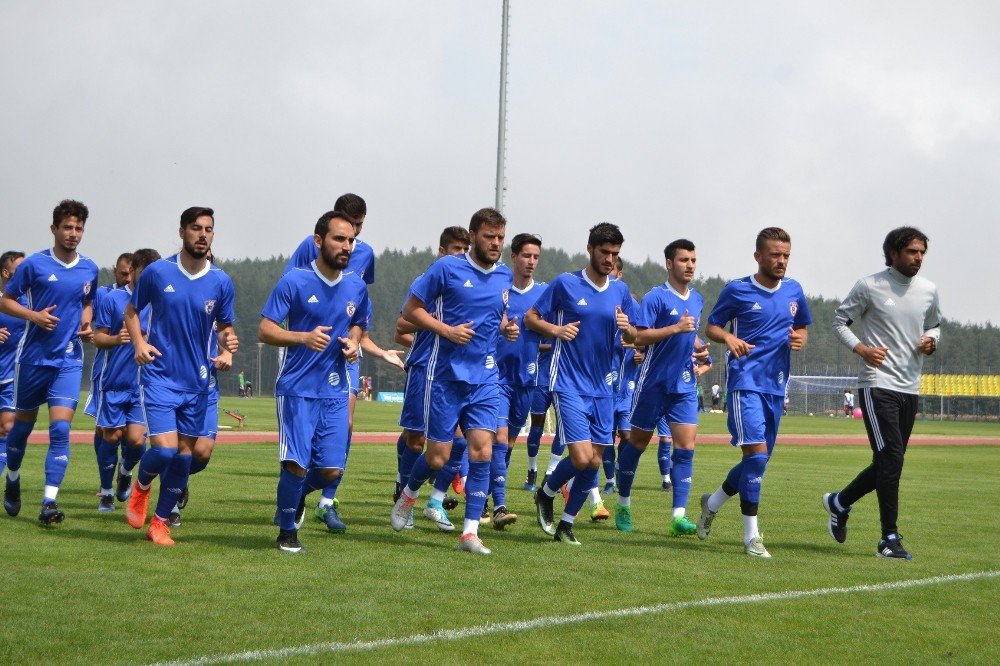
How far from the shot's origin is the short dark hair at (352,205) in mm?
10398

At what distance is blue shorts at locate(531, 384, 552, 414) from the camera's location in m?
12.5

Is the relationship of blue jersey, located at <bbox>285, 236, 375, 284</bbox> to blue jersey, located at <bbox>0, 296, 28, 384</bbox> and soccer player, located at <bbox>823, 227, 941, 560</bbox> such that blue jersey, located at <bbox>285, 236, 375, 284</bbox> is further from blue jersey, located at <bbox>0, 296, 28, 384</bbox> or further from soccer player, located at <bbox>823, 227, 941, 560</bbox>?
soccer player, located at <bbox>823, 227, 941, 560</bbox>

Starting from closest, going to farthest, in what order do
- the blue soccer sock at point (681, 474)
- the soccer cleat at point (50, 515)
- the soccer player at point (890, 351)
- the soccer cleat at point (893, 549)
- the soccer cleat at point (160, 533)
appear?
the soccer cleat at point (160, 533), the soccer cleat at point (893, 549), the soccer player at point (890, 351), the soccer cleat at point (50, 515), the blue soccer sock at point (681, 474)

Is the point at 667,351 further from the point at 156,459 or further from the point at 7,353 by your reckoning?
the point at 7,353

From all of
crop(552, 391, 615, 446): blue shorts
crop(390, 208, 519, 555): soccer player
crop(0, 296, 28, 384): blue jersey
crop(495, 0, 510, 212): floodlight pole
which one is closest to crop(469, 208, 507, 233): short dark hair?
crop(390, 208, 519, 555): soccer player

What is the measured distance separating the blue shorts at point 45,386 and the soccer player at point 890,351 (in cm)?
639

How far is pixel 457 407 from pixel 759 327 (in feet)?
8.22

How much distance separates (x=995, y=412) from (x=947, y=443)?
36911mm

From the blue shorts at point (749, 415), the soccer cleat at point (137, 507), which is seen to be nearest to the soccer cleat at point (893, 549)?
the blue shorts at point (749, 415)

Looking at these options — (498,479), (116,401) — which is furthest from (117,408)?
(498,479)

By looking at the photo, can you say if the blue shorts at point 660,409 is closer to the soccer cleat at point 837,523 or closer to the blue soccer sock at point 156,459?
the soccer cleat at point 837,523

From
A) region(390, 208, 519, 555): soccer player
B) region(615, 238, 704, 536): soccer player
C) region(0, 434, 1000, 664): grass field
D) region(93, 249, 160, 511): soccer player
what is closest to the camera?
region(0, 434, 1000, 664): grass field

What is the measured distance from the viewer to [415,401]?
9766 millimetres

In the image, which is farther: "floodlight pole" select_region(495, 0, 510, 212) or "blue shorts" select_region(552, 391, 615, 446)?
"floodlight pole" select_region(495, 0, 510, 212)
